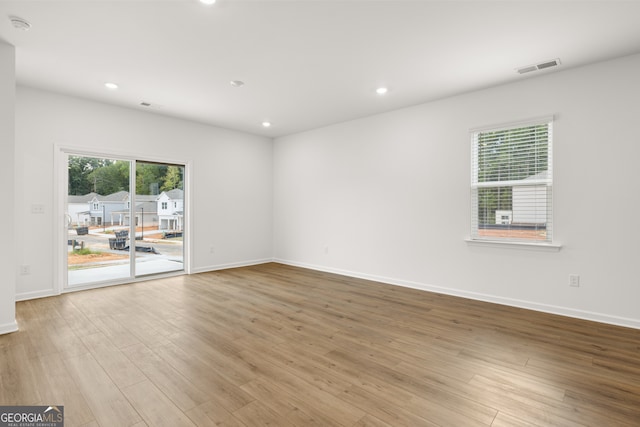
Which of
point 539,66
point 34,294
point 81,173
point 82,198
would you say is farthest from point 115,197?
point 539,66

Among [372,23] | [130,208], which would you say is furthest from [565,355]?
[130,208]

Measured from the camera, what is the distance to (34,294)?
13.3ft

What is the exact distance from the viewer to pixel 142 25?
105 inches

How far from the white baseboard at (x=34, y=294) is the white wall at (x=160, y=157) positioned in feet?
0.03

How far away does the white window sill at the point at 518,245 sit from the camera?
3.52 m

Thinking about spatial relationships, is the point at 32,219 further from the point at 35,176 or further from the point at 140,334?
the point at 140,334

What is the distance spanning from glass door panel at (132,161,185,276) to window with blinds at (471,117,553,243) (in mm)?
5059

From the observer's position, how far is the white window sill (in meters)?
3.52

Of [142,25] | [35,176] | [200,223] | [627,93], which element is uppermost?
[142,25]

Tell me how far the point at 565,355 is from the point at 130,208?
5.99 metres

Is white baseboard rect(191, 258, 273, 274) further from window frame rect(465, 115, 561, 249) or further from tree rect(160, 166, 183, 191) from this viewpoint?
window frame rect(465, 115, 561, 249)

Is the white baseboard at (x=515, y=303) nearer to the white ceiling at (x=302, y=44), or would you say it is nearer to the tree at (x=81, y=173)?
the white ceiling at (x=302, y=44)

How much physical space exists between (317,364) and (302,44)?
2.97m

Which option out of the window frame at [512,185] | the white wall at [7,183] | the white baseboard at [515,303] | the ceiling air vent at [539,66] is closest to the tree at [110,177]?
the white wall at [7,183]
